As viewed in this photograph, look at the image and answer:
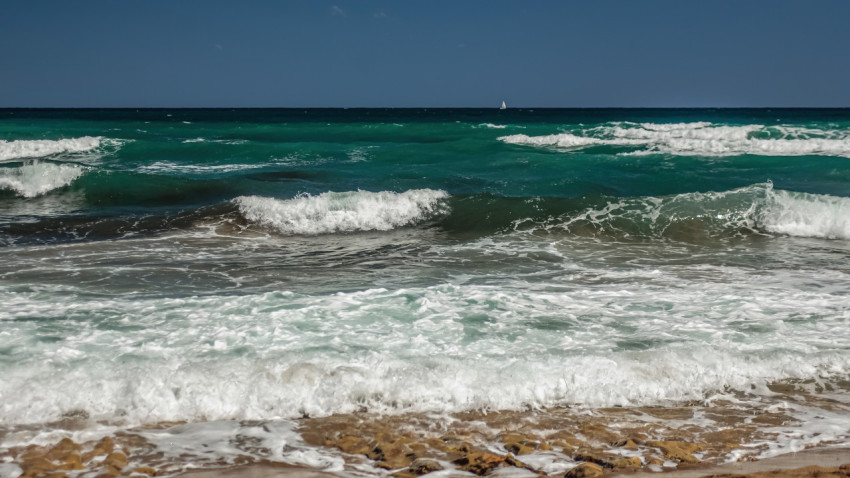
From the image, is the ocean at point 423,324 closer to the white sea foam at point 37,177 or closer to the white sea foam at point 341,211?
the white sea foam at point 341,211

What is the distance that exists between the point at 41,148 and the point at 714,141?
104 feet

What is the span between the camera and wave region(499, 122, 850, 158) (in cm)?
2891

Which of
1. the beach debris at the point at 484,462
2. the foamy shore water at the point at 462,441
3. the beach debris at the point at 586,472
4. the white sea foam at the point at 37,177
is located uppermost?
the white sea foam at the point at 37,177

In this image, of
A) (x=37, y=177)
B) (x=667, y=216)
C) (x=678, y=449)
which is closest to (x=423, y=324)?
(x=678, y=449)

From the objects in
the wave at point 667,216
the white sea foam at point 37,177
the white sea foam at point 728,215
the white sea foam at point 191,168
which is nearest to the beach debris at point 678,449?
the wave at point 667,216

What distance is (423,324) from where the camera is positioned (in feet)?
21.7

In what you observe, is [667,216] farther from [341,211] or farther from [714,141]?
[714,141]

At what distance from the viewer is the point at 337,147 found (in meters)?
33.2

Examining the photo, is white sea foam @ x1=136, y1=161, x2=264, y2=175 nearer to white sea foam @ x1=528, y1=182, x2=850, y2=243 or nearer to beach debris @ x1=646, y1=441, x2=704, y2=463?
white sea foam @ x1=528, y1=182, x2=850, y2=243

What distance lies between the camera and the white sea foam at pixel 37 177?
18.3m

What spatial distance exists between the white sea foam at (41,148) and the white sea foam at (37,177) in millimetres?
11556

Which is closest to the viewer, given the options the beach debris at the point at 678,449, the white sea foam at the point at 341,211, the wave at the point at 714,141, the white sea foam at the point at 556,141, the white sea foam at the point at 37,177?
the beach debris at the point at 678,449

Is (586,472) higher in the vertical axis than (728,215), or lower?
lower

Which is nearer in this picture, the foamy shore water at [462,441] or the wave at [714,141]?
the foamy shore water at [462,441]
